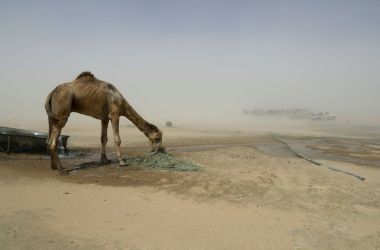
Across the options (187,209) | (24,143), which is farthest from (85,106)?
(187,209)

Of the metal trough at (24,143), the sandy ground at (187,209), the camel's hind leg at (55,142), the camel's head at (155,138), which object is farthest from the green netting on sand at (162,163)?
the metal trough at (24,143)

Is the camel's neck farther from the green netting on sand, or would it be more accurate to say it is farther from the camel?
the green netting on sand

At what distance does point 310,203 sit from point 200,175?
130 inches

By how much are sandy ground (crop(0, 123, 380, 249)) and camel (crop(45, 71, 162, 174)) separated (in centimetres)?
99

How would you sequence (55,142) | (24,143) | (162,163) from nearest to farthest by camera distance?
1. (55,142)
2. (162,163)
3. (24,143)

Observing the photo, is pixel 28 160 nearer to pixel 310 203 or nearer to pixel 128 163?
pixel 128 163

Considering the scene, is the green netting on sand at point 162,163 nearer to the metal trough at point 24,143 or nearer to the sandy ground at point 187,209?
the sandy ground at point 187,209

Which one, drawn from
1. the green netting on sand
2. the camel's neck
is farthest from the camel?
the green netting on sand

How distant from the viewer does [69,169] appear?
11.1 m

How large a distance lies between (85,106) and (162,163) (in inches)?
115

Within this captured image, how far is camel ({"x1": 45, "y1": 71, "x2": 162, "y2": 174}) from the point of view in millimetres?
10812

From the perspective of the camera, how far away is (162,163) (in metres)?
11.8

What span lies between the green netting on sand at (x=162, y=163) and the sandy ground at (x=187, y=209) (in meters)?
0.51

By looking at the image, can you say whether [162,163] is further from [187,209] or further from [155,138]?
[187,209]
